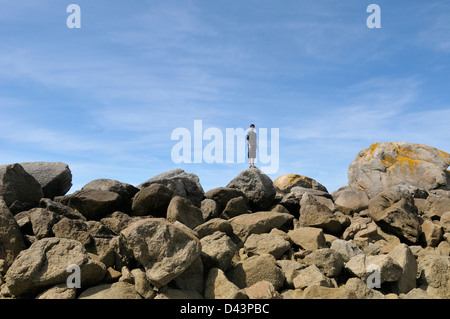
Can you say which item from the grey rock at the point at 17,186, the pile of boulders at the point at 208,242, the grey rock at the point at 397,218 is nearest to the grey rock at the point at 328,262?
the pile of boulders at the point at 208,242

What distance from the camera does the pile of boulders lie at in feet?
27.6

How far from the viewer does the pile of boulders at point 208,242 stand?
840 centimetres

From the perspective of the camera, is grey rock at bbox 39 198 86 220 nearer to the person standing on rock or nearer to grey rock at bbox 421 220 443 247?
grey rock at bbox 421 220 443 247

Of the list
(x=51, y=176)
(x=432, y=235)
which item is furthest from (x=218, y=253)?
(x=51, y=176)

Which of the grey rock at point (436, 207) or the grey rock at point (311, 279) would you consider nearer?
the grey rock at point (311, 279)

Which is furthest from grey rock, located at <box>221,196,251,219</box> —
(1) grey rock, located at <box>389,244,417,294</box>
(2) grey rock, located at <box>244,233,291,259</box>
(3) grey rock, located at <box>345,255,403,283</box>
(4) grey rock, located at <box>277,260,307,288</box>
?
(1) grey rock, located at <box>389,244,417,294</box>

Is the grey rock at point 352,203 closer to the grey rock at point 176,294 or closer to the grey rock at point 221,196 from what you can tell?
the grey rock at point 221,196

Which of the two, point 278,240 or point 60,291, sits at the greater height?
point 278,240

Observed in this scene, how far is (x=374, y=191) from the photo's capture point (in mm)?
21703

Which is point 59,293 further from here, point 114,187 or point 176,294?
point 114,187

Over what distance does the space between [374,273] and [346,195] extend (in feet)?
26.2

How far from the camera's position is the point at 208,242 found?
992cm
